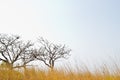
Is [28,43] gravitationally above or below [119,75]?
above

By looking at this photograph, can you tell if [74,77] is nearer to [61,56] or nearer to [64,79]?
[64,79]

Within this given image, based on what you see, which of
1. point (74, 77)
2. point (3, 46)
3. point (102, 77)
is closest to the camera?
point (102, 77)

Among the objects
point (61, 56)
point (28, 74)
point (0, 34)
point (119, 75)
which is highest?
point (0, 34)

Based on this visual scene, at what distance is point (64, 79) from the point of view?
20.5 feet

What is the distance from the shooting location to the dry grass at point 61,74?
5.64 metres

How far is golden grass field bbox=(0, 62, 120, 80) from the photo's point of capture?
565 cm

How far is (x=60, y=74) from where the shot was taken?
6590 mm

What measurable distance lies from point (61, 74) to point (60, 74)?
0.10 ft

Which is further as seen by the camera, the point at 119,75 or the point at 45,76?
the point at 45,76

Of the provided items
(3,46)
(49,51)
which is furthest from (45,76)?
(49,51)

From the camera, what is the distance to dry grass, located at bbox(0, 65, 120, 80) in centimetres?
564

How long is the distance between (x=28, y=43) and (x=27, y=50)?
839 millimetres

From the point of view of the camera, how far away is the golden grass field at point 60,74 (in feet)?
18.5

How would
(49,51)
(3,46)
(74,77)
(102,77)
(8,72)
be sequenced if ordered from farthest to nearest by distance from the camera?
(49,51) → (3,46) → (8,72) → (74,77) → (102,77)
